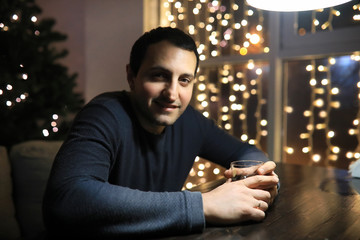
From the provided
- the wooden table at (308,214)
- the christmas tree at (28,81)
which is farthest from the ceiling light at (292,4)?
the christmas tree at (28,81)

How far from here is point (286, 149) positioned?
2.42 metres

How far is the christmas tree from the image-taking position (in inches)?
87.0

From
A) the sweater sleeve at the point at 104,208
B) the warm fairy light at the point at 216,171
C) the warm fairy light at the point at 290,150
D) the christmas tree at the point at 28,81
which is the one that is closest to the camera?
the sweater sleeve at the point at 104,208

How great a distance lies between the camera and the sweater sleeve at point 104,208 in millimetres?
677

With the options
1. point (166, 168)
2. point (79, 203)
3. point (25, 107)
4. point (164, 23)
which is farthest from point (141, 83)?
point (164, 23)

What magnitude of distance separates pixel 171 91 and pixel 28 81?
5.52ft

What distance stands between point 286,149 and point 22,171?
6.11ft

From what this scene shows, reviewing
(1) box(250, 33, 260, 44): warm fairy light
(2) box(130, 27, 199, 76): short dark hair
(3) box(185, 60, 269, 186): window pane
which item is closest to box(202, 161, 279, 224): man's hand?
(2) box(130, 27, 199, 76): short dark hair

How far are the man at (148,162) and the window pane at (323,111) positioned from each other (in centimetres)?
121

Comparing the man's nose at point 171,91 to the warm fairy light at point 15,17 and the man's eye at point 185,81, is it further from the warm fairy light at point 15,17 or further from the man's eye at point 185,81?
the warm fairy light at point 15,17

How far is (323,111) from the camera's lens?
7.49 feet

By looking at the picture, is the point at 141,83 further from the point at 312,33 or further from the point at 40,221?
the point at 312,33

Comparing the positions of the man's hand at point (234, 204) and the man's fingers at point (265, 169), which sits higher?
the man's fingers at point (265, 169)

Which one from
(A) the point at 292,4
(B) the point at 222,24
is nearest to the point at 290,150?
(B) the point at 222,24
